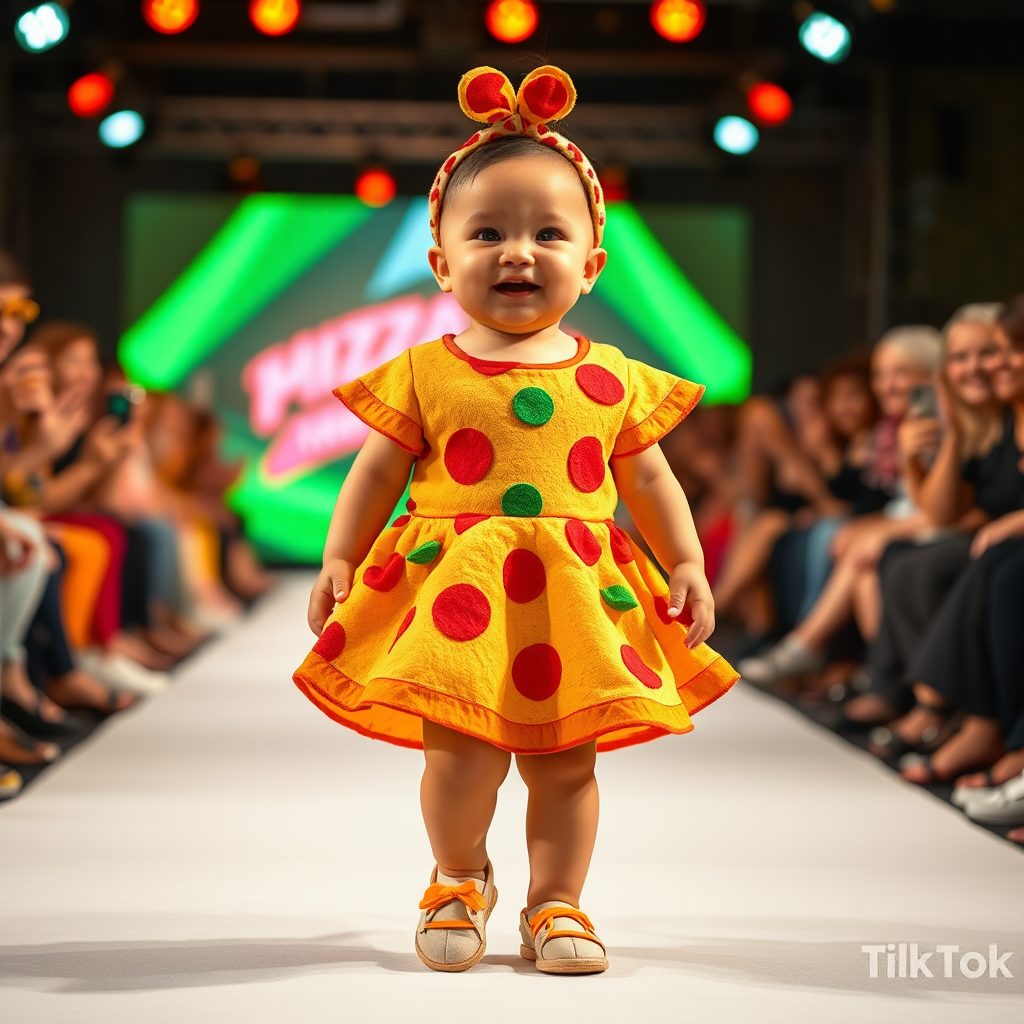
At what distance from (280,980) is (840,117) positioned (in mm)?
8481

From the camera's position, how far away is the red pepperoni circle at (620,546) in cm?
177

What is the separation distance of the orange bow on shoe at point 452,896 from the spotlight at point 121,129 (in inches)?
259

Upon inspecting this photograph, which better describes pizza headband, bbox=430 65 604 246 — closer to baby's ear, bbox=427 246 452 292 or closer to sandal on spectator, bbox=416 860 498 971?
baby's ear, bbox=427 246 452 292

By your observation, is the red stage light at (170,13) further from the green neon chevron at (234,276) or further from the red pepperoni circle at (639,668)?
the red pepperoni circle at (639,668)

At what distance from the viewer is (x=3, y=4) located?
19.0ft

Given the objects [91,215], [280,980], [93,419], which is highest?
[91,215]

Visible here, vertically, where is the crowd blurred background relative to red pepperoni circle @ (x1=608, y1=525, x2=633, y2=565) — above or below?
above

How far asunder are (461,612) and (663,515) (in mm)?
290

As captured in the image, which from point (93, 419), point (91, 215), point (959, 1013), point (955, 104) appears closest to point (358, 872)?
point (959, 1013)

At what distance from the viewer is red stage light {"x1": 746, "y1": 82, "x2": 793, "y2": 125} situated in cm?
749

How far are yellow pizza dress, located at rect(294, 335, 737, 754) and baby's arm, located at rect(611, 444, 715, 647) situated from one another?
1.0 inches

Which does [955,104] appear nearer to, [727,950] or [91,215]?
[91,215]

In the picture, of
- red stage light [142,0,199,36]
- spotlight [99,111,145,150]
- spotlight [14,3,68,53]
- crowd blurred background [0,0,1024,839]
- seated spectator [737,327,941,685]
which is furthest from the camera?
spotlight [99,111,145,150]

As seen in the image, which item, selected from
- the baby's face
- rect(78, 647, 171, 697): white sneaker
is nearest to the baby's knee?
the baby's face
